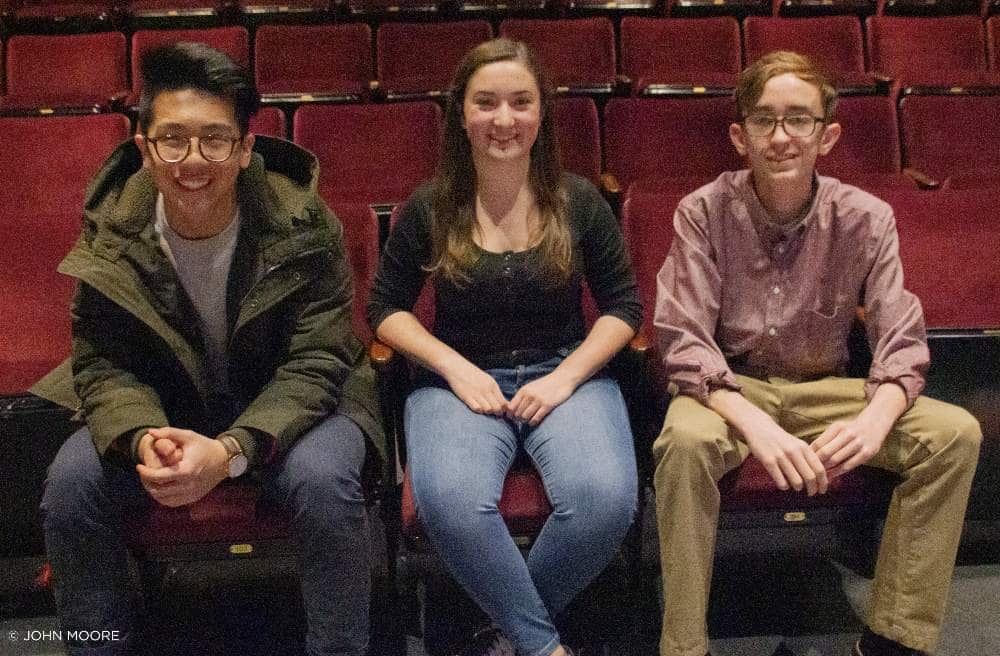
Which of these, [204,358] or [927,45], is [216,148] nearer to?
[204,358]

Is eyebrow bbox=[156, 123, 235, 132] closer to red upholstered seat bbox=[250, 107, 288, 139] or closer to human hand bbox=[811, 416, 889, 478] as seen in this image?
human hand bbox=[811, 416, 889, 478]

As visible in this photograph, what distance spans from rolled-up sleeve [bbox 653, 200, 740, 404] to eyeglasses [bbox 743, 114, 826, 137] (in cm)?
9

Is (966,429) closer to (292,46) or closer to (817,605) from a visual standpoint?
(817,605)

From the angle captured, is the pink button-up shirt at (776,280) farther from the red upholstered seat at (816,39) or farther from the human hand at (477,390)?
the red upholstered seat at (816,39)

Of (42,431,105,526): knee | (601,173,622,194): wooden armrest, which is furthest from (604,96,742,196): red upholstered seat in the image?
(42,431,105,526): knee

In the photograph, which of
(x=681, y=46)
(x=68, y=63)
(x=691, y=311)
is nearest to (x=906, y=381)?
(x=691, y=311)

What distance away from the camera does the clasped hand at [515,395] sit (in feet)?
2.25

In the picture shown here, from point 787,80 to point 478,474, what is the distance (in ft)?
1.37

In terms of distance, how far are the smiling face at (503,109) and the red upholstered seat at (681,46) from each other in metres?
1.00

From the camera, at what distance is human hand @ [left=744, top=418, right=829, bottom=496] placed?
0.63 metres

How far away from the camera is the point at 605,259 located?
77cm

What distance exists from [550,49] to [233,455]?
1.22m

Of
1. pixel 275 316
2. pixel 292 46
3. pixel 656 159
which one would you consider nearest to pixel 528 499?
pixel 275 316

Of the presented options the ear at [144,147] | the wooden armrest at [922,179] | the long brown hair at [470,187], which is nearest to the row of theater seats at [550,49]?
the wooden armrest at [922,179]
